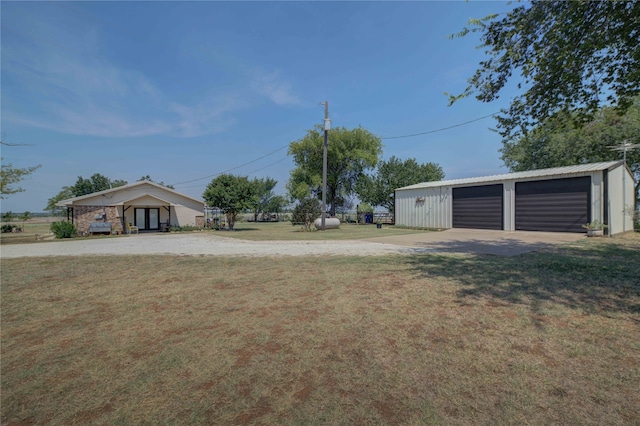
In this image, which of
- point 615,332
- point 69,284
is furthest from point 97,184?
point 615,332

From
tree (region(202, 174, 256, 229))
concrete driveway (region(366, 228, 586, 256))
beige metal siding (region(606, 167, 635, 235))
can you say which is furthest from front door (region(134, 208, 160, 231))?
beige metal siding (region(606, 167, 635, 235))

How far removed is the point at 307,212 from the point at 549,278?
17.1 meters

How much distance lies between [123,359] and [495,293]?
5043 millimetres

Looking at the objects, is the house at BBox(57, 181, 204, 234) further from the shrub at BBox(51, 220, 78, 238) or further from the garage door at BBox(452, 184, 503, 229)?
the garage door at BBox(452, 184, 503, 229)

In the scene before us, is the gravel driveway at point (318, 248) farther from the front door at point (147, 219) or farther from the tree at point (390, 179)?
the tree at point (390, 179)

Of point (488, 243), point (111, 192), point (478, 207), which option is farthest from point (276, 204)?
point (488, 243)

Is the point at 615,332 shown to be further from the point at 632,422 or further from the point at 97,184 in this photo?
the point at 97,184

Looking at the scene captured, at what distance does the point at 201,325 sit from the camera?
3590 mm

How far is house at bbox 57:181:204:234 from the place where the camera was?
21156 millimetres

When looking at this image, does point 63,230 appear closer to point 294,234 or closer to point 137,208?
point 137,208

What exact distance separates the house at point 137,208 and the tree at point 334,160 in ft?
50.9

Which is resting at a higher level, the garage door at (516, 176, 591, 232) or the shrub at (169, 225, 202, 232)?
the garage door at (516, 176, 591, 232)

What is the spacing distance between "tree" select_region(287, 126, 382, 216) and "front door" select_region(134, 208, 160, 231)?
17140mm

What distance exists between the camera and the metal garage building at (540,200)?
14.1 m
